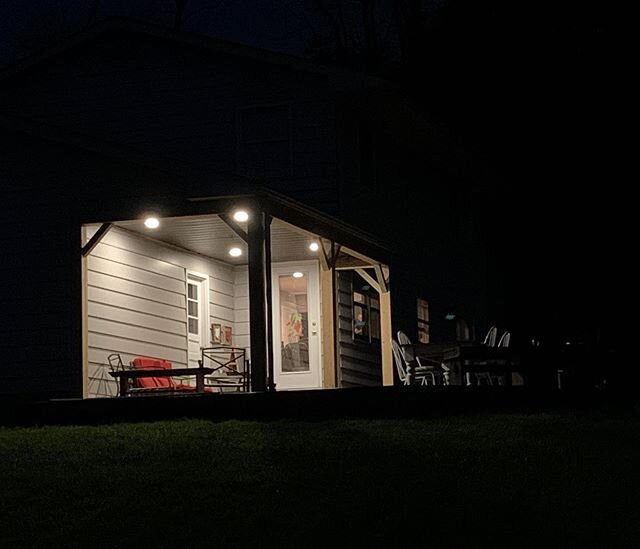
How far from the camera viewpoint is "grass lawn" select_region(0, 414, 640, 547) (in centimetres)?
832

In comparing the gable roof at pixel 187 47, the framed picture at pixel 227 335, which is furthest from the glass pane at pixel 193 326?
the gable roof at pixel 187 47

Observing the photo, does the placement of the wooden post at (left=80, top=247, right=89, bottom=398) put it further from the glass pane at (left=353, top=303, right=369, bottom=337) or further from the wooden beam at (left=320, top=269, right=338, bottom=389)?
the glass pane at (left=353, top=303, right=369, bottom=337)

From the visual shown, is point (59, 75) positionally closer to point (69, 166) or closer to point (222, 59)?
point (222, 59)

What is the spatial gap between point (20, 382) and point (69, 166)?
302 cm

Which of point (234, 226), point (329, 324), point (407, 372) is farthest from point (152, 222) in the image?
point (407, 372)

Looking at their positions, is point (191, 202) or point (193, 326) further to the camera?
point (193, 326)

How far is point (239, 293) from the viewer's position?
21.4m

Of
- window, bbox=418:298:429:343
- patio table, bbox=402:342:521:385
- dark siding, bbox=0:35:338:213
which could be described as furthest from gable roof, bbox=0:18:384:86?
window, bbox=418:298:429:343

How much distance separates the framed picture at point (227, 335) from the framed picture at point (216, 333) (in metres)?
0.14

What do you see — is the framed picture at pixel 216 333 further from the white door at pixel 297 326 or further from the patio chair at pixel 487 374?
the patio chair at pixel 487 374

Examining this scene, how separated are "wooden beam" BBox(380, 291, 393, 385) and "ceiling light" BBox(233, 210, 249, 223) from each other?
15.0ft

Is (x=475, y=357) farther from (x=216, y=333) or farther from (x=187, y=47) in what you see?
(x=187, y=47)

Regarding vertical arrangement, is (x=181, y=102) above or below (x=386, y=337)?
above

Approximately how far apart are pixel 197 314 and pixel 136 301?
2.06m
